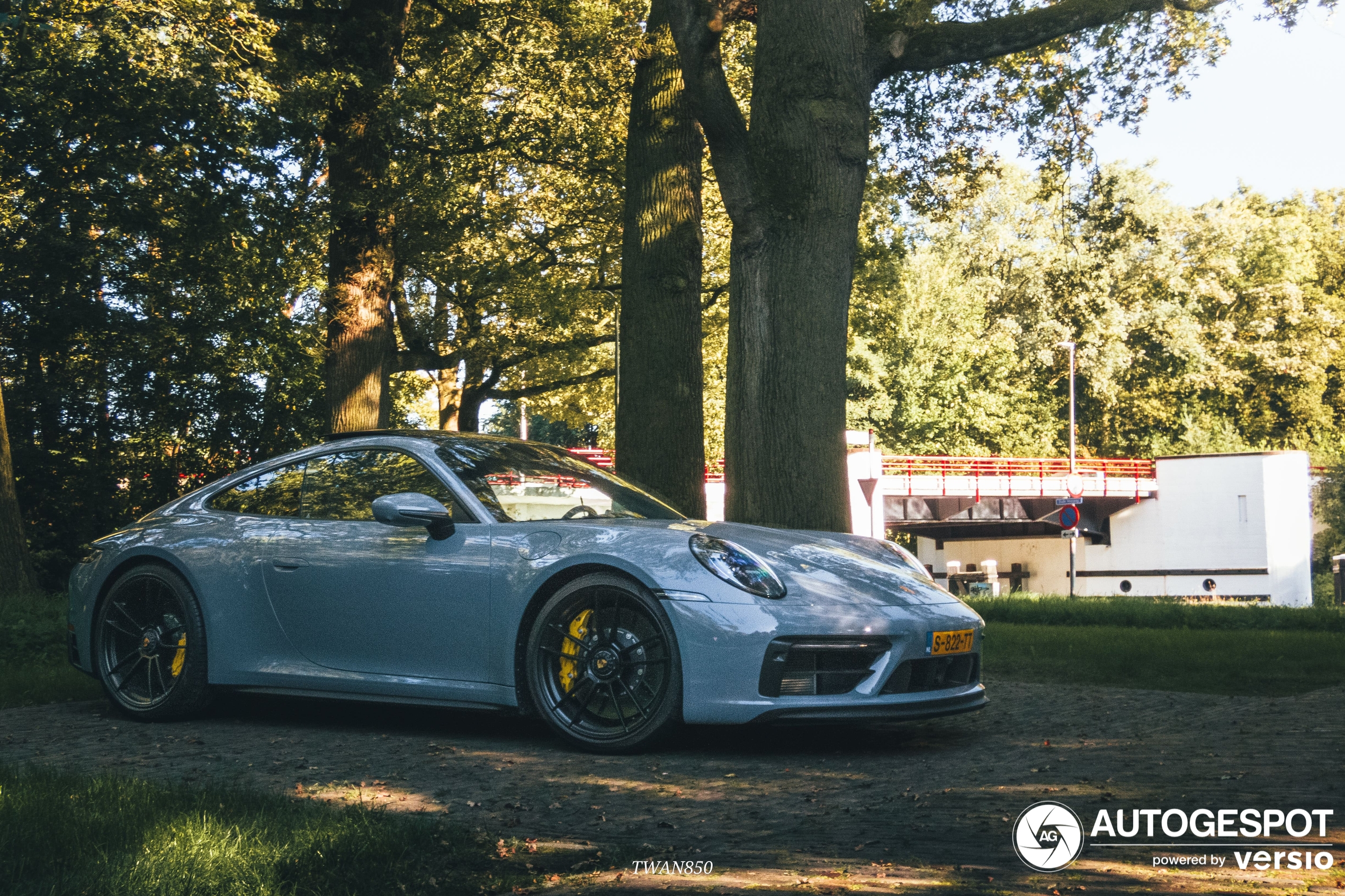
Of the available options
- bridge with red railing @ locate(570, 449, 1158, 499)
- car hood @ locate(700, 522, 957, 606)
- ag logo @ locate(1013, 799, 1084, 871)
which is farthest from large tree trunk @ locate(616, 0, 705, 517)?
bridge with red railing @ locate(570, 449, 1158, 499)

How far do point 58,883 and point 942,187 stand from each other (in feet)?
48.5

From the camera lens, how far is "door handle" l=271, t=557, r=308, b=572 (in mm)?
6020

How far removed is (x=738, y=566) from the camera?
519cm

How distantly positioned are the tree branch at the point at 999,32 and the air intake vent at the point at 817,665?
5.97 metres

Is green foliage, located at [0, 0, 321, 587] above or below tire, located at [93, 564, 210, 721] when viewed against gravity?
above

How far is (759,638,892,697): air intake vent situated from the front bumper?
21 millimetres

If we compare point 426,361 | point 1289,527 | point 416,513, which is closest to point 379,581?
point 416,513

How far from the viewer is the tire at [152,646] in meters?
6.23

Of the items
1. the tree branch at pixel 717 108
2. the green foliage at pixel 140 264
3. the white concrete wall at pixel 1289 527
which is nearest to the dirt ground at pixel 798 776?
the tree branch at pixel 717 108

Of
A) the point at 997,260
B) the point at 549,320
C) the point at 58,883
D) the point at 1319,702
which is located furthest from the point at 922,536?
the point at 58,883

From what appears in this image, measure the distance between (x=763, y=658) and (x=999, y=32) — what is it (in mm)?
6966

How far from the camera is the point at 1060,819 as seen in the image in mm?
3635

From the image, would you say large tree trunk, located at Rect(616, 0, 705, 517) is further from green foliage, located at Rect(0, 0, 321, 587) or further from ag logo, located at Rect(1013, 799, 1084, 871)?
ag logo, located at Rect(1013, 799, 1084, 871)

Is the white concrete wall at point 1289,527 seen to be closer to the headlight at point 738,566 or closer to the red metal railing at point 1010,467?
the red metal railing at point 1010,467
